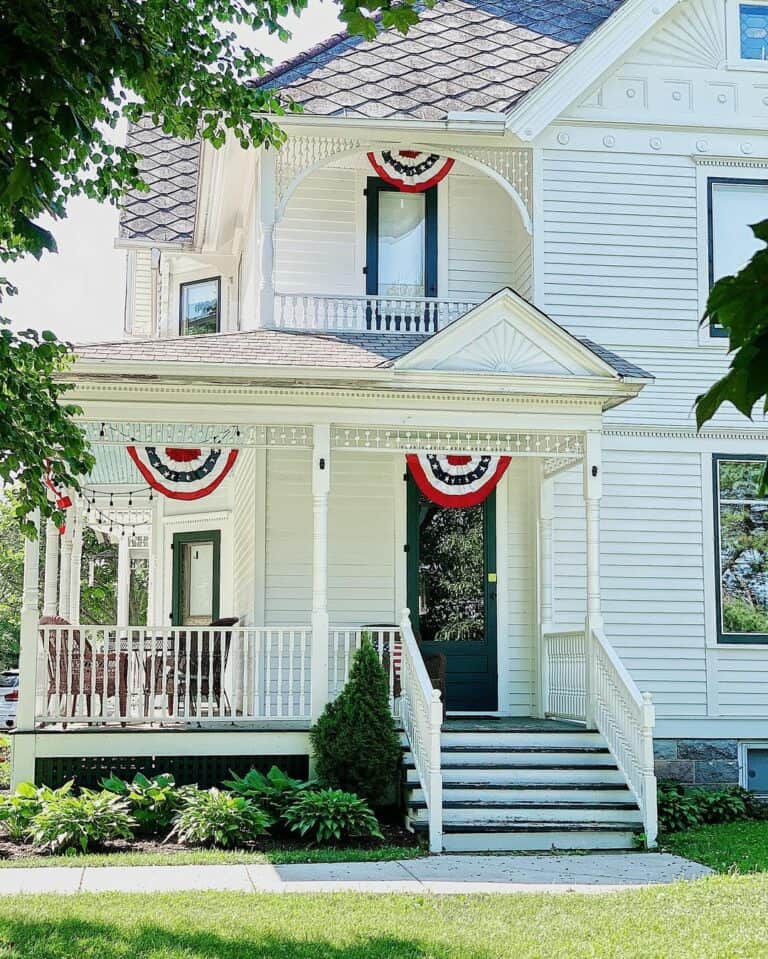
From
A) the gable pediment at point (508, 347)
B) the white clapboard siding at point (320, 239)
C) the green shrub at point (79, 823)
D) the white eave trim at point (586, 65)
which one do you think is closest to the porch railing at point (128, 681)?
the green shrub at point (79, 823)

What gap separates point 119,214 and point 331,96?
19.2ft

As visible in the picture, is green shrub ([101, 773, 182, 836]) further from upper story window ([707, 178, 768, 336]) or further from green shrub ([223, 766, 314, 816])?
upper story window ([707, 178, 768, 336])

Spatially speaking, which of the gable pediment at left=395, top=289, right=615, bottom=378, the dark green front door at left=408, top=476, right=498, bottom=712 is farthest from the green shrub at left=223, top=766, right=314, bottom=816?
the gable pediment at left=395, top=289, right=615, bottom=378

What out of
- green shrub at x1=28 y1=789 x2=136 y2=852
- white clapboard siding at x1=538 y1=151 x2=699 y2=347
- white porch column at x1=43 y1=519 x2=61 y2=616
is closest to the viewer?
green shrub at x1=28 y1=789 x2=136 y2=852

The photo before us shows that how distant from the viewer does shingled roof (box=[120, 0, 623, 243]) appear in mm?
14086

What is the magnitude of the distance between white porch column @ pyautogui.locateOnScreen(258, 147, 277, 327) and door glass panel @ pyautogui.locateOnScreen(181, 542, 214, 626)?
5180mm

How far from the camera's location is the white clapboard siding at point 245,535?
14078 millimetres

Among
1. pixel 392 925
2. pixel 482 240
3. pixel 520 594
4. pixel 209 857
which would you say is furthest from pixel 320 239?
pixel 392 925

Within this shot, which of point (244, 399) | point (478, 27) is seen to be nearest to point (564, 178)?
point (478, 27)

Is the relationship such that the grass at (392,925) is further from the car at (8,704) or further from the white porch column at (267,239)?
the car at (8,704)

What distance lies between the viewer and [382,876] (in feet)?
30.2

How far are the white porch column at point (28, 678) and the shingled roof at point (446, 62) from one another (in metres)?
5.76

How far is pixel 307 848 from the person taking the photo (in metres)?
10.3

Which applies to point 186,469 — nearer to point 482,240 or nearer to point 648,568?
point 482,240
